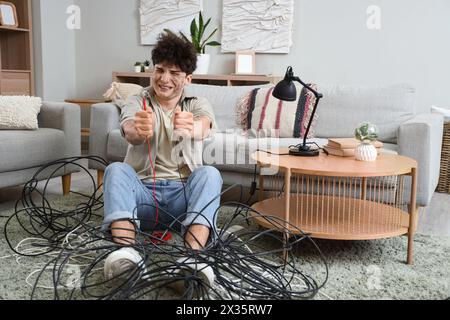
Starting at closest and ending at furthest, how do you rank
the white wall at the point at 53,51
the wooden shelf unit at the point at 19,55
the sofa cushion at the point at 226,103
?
the sofa cushion at the point at 226,103, the wooden shelf unit at the point at 19,55, the white wall at the point at 53,51

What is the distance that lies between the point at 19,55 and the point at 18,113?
6.82 feet

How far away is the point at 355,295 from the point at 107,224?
2.71 ft

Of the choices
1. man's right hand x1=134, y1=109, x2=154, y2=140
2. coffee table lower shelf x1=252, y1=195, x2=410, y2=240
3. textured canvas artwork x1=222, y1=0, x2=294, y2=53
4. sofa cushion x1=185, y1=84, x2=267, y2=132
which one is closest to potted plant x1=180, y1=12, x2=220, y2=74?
textured canvas artwork x1=222, y1=0, x2=294, y2=53

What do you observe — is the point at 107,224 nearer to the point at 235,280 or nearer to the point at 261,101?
the point at 235,280

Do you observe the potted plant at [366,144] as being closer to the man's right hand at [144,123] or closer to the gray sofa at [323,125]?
the gray sofa at [323,125]

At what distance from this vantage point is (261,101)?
10.1 ft

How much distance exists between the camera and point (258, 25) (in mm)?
4172

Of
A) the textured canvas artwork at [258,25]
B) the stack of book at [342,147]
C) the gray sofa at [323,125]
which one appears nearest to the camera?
the stack of book at [342,147]

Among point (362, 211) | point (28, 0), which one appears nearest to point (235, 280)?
point (362, 211)

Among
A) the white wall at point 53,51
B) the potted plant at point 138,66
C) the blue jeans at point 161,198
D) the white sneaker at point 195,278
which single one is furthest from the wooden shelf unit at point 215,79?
the white sneaker at point 195,278

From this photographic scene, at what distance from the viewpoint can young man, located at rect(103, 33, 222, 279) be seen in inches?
67.0

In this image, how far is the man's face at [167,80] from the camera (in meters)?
1.87

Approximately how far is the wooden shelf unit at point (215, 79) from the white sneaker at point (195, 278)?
2637 mm

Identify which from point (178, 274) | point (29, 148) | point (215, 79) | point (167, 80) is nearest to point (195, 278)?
point (178, 274)
